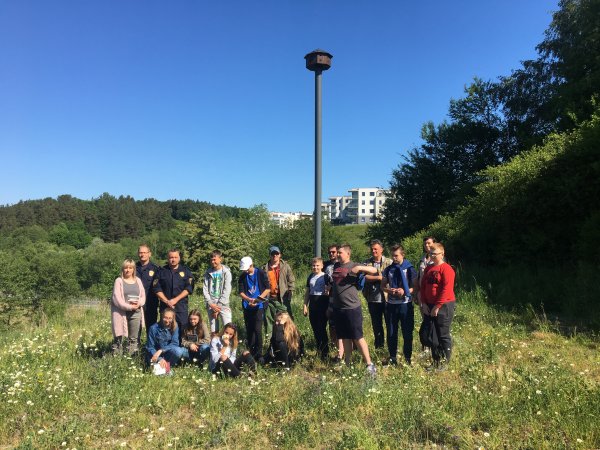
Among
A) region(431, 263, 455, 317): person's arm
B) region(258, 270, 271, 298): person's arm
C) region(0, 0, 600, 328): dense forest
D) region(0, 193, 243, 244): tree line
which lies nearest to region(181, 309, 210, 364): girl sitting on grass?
region(258, 270, 271, 298): person's arm

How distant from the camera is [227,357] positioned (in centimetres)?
520

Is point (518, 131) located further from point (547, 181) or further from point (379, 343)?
point (379, 343)

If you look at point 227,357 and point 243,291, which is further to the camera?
point 243,291

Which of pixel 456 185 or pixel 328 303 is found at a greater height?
pixel 456 185

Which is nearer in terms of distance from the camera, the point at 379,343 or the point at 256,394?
the point at 256,394

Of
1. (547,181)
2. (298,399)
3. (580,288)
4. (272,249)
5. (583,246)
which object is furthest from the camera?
(547,181)

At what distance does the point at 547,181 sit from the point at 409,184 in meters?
12.4

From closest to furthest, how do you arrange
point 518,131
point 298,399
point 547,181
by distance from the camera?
point 298,399 → point 547,181 → point 518,131

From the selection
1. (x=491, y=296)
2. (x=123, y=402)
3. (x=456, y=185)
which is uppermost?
(x=456, y=185)

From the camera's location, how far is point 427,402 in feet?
12.7

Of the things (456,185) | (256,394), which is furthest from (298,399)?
(456,185)

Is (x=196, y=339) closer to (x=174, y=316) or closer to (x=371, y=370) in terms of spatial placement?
(x=174, y=316)

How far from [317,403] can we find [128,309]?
3138 millimetres

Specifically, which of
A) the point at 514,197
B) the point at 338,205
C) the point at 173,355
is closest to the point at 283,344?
the point at 173,355
